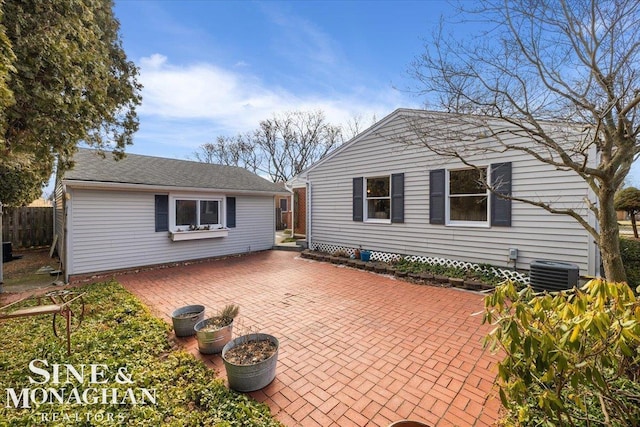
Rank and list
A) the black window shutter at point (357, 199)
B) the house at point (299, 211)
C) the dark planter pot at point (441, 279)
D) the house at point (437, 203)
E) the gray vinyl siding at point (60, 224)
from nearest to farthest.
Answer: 1. the house at point (437, 203)
2. the dark planter pot at point (441, 279)
3. the gray vinyl siding at point (60, 224)
4. the black window shutter at point (357, 199)
5. the house at point (299, 211)

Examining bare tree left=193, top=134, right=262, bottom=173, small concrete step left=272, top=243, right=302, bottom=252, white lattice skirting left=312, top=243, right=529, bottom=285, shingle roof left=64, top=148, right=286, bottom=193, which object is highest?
bare tree left=193, top=134, right=262, bottom=173

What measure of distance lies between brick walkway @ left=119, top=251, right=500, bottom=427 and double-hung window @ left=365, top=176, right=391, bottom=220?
254cm

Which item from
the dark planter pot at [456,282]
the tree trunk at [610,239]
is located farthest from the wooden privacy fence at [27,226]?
the tree trunk at [610,239]

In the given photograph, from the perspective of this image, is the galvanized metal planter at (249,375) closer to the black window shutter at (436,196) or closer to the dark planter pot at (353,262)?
the dark planter pot at (353,262)

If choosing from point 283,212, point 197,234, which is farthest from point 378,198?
point 283,212

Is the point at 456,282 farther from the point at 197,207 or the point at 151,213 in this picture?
the point at 151,213

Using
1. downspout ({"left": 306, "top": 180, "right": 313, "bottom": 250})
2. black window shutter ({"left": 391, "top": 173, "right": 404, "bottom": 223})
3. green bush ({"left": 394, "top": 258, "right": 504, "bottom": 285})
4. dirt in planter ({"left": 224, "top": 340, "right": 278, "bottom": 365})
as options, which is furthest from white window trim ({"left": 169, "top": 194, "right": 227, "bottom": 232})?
dirt in planter ({"left": 224, "top": 340, "right": 278, "bottom": 365})

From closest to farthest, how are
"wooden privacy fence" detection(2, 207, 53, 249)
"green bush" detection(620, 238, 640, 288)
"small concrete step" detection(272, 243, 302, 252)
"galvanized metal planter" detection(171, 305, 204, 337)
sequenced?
1. "galvanized metal planter" detection(171, 305, 204, 337)
2. "green bush" detection(620, 238, 640, 288)
3. "wooden privacy fence" detection(2, 207, 53, 249)
4. "small concrete step" detection(272, 243, 302, 252)

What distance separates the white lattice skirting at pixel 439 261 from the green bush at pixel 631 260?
2.12 m

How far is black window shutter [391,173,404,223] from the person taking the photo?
830cm

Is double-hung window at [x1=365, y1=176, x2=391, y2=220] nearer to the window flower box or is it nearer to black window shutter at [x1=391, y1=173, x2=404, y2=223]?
black window shutter at [x1=391, y1=173, x2=404, y2=223]

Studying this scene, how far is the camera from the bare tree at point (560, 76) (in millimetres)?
3119

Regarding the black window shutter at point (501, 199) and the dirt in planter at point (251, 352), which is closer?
the dirt in planter at point (251, 352)

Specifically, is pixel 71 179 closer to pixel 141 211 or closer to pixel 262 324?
pixel 141 211
